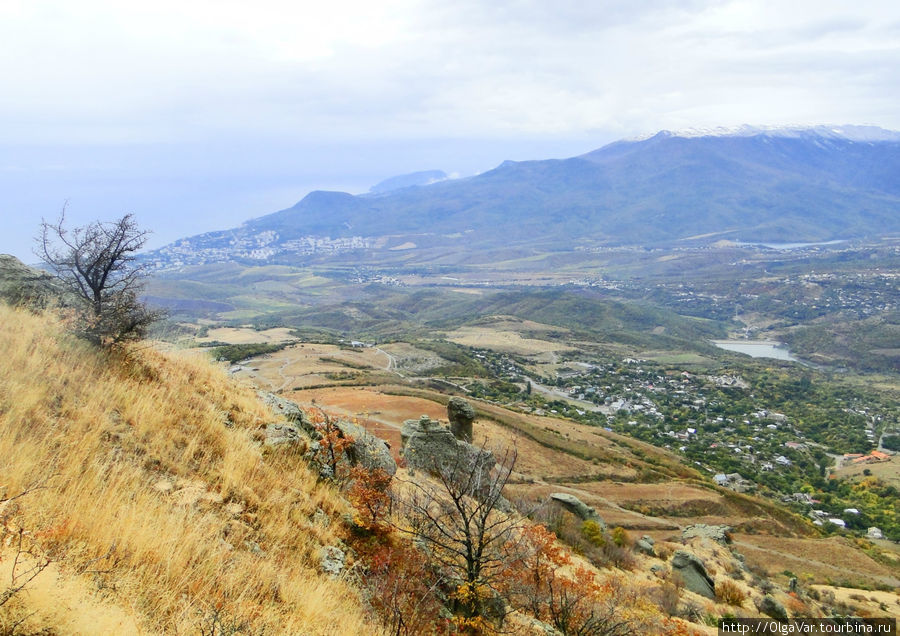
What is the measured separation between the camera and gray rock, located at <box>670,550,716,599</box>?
15367 millimetres

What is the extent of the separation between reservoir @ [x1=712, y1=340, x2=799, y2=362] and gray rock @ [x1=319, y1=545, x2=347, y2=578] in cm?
13930

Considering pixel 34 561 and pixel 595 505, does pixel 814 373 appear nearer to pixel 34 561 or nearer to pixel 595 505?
pixel 595 505

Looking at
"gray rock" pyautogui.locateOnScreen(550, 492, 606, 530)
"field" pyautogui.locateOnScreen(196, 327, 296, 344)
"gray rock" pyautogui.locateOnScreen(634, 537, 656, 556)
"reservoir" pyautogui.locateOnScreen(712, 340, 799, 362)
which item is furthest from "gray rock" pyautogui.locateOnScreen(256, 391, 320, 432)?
"reservoir" pyautogui.locateOnScreen(712, 340, 799, 362)

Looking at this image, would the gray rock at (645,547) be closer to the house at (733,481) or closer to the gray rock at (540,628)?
the gray rock at (540,628)

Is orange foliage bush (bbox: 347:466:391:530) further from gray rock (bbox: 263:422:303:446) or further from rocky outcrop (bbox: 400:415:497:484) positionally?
rocky outcrop (bbox: 400:415:497:484)

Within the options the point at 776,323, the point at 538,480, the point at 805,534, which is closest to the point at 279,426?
the point at 538,480

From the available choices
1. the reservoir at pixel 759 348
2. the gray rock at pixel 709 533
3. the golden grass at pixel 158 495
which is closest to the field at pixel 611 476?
the gray rock at pixel 709 533

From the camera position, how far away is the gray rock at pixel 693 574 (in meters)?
15.4

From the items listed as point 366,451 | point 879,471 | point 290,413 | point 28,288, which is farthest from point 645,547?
point 879,471

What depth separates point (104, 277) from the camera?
10.3m

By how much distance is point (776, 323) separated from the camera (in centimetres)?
15238

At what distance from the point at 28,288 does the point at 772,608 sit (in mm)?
23489

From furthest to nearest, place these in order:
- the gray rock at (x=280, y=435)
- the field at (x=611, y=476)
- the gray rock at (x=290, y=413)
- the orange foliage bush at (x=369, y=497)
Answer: the field at (x=611, y=476)
the gray rock at (x=290, y=413)
the gray rock at (x=280, y=435)
the orange foliage bush at (x=369, y=497)

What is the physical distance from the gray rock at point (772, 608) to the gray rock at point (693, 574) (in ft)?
4.66
